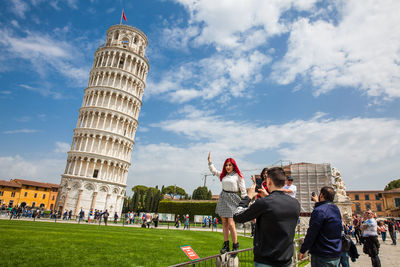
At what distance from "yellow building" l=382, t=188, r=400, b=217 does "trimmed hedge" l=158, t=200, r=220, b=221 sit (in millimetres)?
48794

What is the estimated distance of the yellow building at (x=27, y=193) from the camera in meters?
71.8

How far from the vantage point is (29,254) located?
24.0 ft

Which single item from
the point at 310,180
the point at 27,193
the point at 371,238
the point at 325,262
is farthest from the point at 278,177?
the point at 27,193

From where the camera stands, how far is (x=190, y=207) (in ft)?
165

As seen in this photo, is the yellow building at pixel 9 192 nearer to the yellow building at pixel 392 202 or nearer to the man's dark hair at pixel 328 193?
the man's dark hair at pixel 328 193

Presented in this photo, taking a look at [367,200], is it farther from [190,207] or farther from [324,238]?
[324,238]

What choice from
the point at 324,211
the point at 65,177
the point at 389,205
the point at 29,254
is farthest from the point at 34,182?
the point at 389,205

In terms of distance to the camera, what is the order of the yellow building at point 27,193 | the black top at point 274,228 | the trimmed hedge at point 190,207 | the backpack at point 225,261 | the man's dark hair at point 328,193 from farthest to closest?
1. the yellow building at point 27,193
2. the trimmed hedge at point 190,207
3. the man's dark hair at point 328,193
4. the backpack at point 225,261
5. the black top at point 274,228

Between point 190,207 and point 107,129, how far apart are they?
84.4ft

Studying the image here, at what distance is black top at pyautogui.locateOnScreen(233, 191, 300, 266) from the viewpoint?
9.08 ft

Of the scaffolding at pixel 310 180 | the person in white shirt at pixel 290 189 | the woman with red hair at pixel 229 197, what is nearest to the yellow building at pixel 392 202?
the scaffolding at pixel 310 180

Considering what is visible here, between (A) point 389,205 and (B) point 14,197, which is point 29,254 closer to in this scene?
(A) point 389,205

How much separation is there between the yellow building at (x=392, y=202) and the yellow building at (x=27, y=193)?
10357cm

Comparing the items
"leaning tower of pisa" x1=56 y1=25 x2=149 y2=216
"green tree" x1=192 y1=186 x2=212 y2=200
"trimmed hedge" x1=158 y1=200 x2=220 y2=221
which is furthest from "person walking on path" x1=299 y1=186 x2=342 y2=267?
"green tree" x1=192 y1=186 x2=212 y2=200
